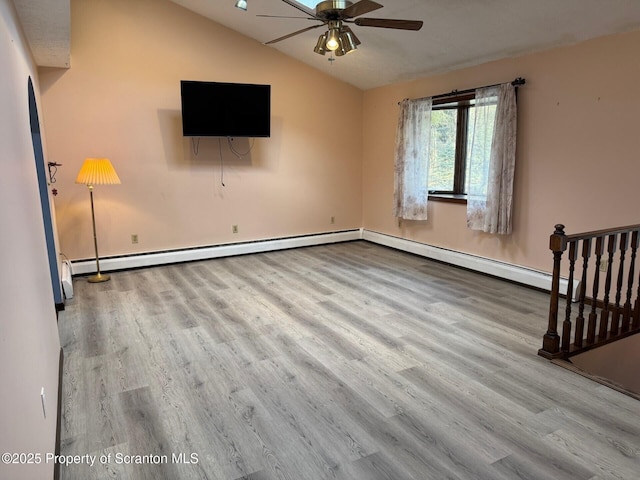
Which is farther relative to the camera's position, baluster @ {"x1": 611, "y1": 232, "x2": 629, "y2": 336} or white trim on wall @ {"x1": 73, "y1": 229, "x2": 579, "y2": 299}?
white trim on wall @ {"x1": 73, "y1": 229, "x2": 579, "y2": 299}

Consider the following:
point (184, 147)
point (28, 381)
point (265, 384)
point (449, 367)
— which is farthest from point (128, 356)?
point (184, 147)

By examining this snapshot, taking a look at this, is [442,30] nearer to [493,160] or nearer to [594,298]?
[493,160]

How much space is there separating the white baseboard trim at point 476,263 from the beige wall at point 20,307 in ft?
14.5

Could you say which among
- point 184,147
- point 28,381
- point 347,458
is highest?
point 184,147

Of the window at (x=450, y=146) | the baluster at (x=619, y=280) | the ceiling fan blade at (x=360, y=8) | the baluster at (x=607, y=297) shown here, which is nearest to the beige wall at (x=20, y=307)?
the ceiling fan blade at (x=360, y=8)

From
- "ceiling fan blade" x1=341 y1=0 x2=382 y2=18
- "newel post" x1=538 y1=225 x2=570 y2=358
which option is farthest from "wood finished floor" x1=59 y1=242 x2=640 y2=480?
"ceiling fan blade" x1=341 y1=0 x2=382 y2=18

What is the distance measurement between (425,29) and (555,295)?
3.03 m

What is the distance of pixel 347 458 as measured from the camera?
6.93 feet

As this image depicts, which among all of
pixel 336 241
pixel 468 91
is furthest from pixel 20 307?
pixel 336 241

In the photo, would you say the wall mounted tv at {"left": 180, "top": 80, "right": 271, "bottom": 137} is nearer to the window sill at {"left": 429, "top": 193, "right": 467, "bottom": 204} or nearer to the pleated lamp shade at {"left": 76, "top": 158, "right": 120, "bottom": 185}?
the pleated lamp shade at {"left": 76, "top": 158, "right": 120, "bottom": 185}

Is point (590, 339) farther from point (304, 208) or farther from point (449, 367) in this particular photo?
point (304, 208)

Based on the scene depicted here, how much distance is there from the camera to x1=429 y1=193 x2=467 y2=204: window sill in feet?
18.2

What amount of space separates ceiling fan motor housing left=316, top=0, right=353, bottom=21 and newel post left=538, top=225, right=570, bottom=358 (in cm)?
237

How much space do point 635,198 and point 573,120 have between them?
95cm
